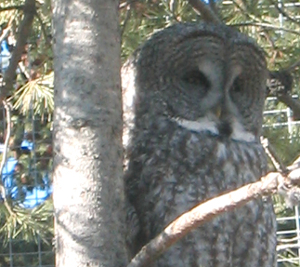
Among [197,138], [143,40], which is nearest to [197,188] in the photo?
[197,138]

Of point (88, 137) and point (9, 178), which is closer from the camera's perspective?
point (88, 137)

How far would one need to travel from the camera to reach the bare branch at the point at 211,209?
894mm

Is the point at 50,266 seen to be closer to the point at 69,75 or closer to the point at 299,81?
the point at 299,81

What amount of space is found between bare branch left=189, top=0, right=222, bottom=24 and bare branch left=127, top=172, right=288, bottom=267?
80 cm

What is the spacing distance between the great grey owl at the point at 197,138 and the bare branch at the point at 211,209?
1.39 ft

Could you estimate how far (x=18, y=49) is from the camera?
1.67 metres

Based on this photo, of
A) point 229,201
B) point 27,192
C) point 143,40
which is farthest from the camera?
point 27,192

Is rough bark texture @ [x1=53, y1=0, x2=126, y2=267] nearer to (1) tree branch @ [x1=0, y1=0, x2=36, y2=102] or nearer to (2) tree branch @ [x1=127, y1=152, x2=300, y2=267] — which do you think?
(2) tree branch @ [x1=127, y1=152, x2=300, y2=267]

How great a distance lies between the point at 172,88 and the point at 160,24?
475 millimetres

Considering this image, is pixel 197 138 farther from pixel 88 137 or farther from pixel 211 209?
pixel 211 209

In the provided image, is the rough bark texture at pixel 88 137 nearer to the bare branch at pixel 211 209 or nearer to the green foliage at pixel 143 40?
the bare branch at pixel 211 209

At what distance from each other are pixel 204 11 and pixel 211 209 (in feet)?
2.98

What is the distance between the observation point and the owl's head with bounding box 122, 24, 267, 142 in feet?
5.35

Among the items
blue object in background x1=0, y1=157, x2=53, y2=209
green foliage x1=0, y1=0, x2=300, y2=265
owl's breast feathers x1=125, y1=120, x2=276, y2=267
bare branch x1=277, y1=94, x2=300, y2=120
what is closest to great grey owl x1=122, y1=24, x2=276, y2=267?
owl's breast feathers x1=125, y1=120, x2=276, y2=267
